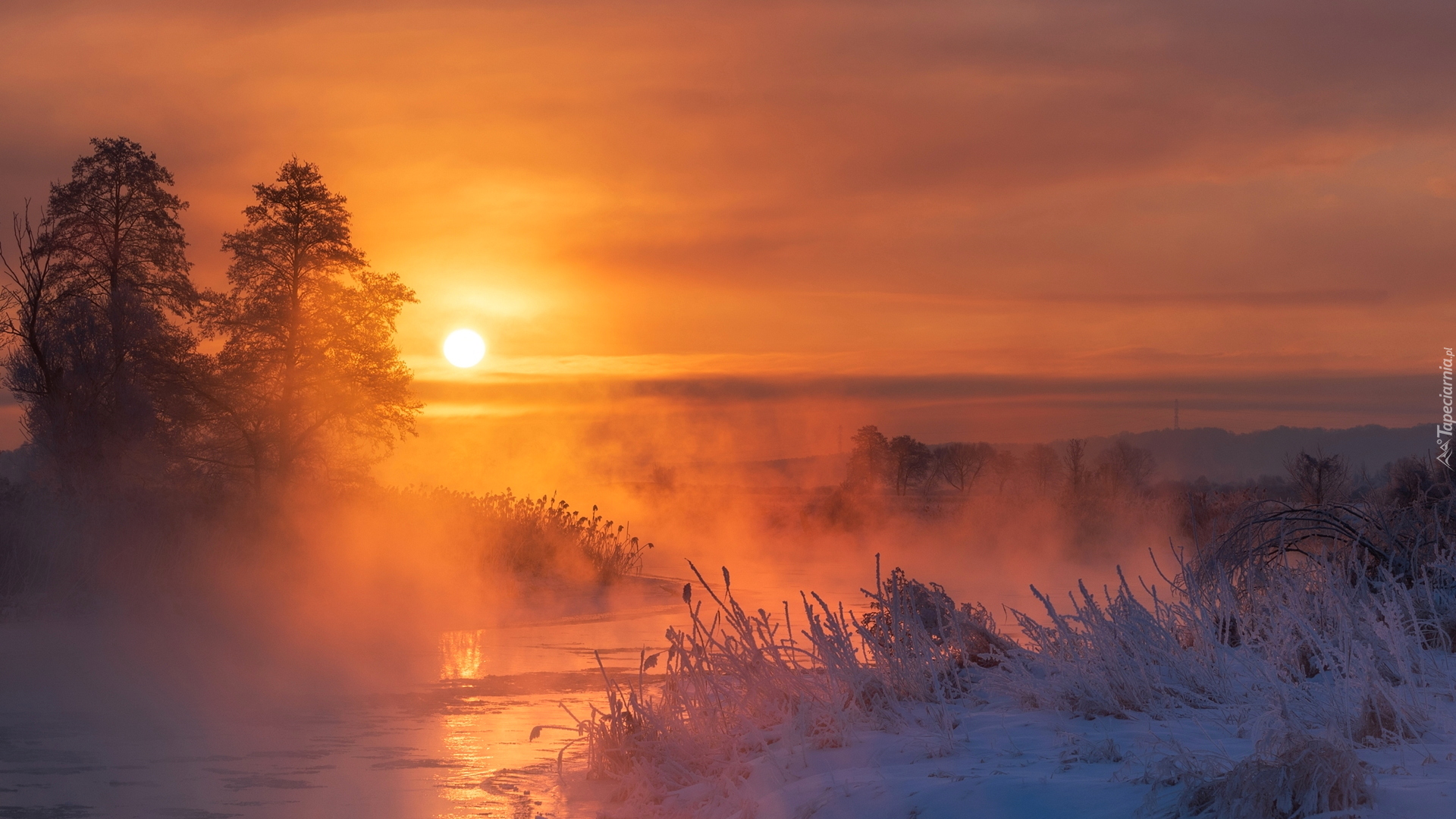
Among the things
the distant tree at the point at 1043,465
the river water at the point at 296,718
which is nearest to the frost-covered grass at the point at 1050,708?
the river water at the point at 296,718

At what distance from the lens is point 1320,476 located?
2128cm

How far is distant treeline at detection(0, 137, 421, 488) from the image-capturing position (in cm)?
2716

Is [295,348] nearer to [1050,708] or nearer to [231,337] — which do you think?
[231,337]

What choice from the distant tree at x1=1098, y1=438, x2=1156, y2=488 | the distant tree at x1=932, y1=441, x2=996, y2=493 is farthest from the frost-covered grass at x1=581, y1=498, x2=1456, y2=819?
the distant tree at x1=932, y1=441, x2=996, y2=493

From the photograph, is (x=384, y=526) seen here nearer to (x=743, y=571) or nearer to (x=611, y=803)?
(x=743, y=571)

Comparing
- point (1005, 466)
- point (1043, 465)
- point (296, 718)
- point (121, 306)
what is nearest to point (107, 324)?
point (121, 306)

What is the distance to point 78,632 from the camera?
47.8ft

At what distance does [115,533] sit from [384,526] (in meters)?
7.54

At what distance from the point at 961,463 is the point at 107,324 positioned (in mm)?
77813

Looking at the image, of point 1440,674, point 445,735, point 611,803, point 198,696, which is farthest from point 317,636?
point 1440,674

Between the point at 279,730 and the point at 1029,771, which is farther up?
the point at 1029,771

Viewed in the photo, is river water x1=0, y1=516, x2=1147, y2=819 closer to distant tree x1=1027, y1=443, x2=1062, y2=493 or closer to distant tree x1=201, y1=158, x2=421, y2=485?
distant tree x1=201, y1=158, x2=421, y2=485

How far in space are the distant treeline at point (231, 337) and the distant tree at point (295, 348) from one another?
38mm

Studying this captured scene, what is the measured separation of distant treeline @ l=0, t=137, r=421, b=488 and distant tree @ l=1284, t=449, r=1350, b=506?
23.0 metres
